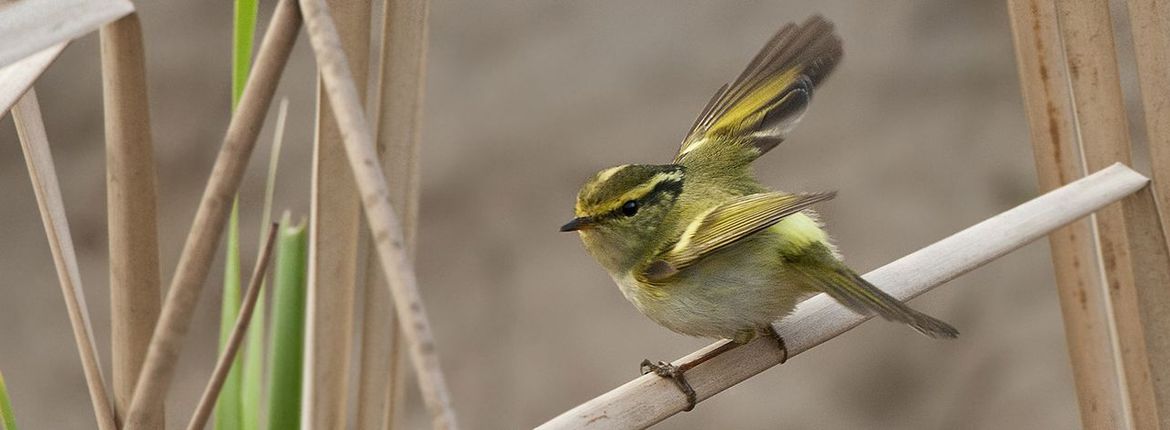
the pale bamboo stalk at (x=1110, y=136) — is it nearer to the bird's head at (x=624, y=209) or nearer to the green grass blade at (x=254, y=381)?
the bird's head at (x=624, y=209)

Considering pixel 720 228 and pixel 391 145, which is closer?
pixel 391 145

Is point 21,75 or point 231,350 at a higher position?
point 21,75

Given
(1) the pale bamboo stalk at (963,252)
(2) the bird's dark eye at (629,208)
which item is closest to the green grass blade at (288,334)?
(1) the pale bamboo stalk at (963,252)

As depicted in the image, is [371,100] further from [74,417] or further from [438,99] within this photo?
[74,417]

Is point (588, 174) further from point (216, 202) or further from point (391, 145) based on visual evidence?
point (216, 202)

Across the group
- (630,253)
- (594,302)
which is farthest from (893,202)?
(630,253)

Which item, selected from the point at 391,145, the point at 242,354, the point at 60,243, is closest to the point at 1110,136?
the point at 391,145

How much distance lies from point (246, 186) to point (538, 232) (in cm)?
96

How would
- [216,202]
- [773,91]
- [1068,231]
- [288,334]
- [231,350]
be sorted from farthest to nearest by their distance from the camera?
[773,91]
[1068,231]
[288,334]
[231,350]
[216,202]

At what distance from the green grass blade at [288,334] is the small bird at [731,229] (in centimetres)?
44

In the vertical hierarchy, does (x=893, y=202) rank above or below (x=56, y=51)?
above

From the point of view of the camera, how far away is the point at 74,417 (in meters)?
3.48

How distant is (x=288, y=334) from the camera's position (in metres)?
1.23

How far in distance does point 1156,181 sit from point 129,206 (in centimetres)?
124
